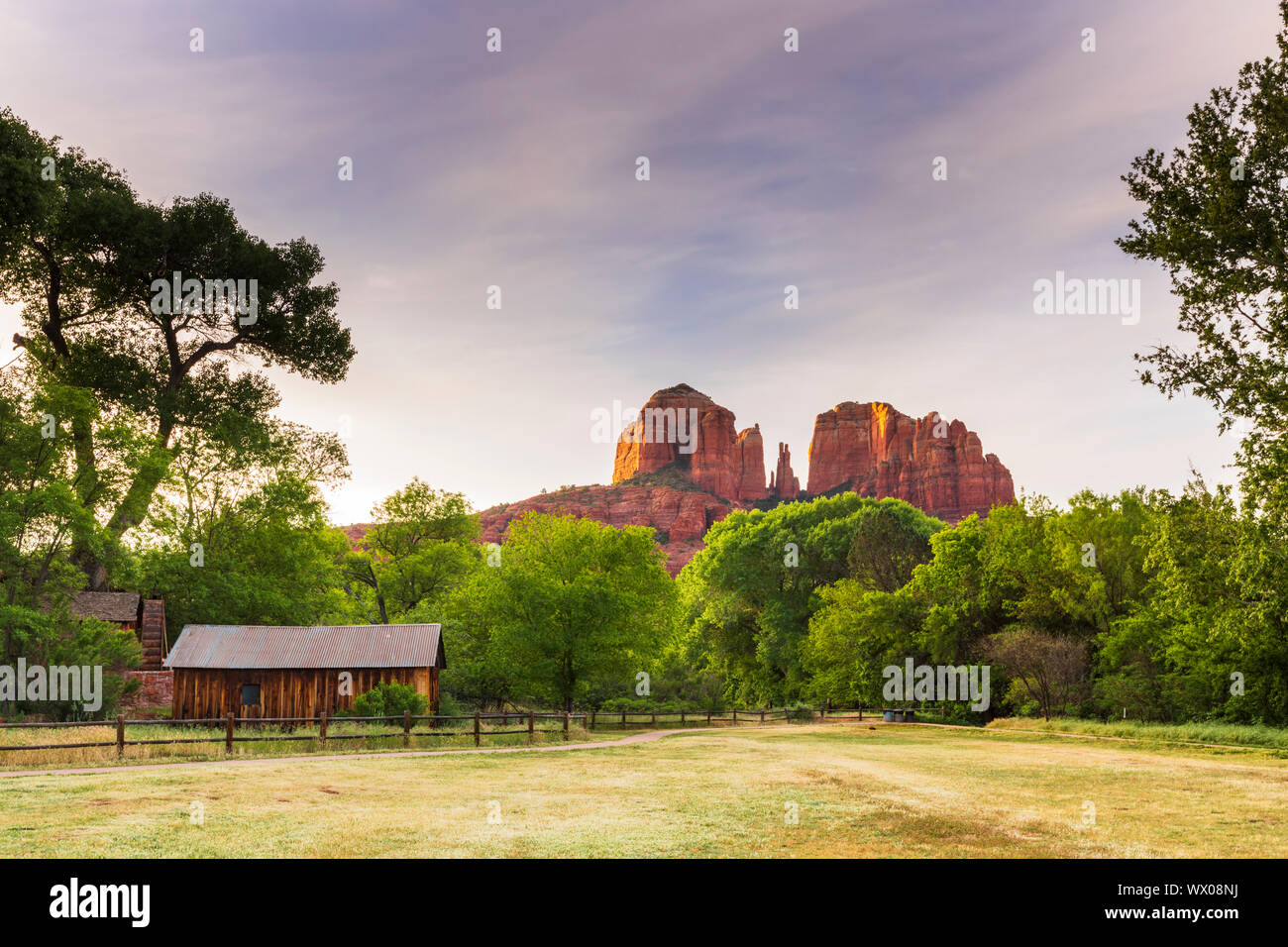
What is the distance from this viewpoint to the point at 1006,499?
568 feet

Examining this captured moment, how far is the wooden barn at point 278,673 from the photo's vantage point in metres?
35.5

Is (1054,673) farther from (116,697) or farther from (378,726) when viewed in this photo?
(116,697)

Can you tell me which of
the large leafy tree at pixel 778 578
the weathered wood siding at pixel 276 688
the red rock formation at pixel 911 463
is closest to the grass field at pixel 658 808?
the weathered wood siding at pixel 276 688

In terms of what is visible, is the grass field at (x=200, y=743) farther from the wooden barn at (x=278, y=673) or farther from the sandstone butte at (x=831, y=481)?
the sandstone butte at (x=831, y=481)

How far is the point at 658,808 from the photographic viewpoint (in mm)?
14414

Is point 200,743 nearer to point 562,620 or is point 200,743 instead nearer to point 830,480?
point 562,620

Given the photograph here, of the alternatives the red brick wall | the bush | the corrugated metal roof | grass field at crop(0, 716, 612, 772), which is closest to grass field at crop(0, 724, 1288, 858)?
grass field at crop(0, 716, 612, 772)

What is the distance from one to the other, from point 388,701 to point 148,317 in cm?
2177

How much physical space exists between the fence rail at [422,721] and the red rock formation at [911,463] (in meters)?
118

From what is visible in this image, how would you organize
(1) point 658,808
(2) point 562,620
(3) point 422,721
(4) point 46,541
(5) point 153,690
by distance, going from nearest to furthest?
(1) point 658,808 < (3) point 422,721 < (4) point 46,541 < (5) point 153,690 < (2) point 562,620

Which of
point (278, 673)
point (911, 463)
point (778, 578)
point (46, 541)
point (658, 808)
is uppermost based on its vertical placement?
point (911, 463)

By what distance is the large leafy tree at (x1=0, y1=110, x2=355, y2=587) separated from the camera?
3603 cm

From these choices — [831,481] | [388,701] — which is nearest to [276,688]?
[388,701]

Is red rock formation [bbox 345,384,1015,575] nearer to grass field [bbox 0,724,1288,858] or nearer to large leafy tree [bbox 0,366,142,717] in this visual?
large leafy tree [bbox 0,366,142,717]
